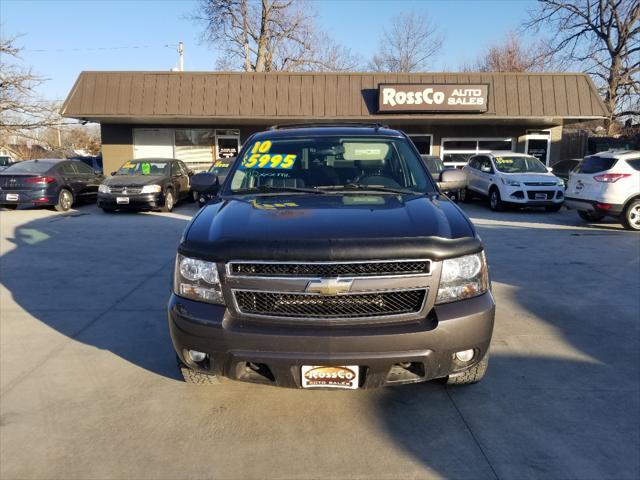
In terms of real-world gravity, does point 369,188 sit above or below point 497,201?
above

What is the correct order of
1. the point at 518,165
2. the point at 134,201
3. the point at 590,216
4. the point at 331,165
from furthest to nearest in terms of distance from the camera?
the point at 518,165, the point at 134,201, the point at 590,216, the point at 331,165

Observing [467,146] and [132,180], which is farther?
[467,146]

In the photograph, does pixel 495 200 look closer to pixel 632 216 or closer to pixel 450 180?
pixel 632 216

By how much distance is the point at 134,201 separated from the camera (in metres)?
13.6

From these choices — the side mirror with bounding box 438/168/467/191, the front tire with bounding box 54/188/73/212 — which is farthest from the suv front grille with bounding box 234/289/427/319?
the front tire with bounding box 54/188/73/212

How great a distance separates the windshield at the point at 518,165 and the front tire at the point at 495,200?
0.65m

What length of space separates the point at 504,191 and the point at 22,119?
2435 cm

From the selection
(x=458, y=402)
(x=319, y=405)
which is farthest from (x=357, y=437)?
(x=458, y=402)

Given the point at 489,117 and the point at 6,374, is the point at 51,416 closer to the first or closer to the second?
the point at 6,374

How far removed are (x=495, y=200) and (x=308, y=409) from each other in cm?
1247

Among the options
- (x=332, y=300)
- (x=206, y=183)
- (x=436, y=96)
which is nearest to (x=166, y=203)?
(x=436, y=96)

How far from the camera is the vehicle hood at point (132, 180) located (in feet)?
45.1

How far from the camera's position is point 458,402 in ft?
10.8

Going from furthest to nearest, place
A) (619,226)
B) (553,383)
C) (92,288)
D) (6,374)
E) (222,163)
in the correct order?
1. (222,163)
2. (619,226)
3. (92,288)
4. (6,374)
5. (553,383)
